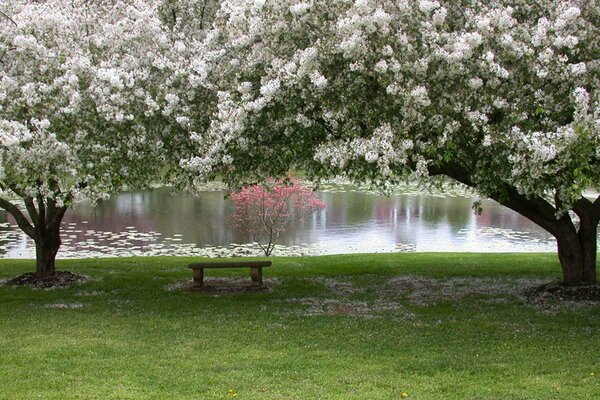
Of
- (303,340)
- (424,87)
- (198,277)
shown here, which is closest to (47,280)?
(198,277)

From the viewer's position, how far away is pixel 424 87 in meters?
11.1

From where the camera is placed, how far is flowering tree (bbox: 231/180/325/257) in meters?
30.1

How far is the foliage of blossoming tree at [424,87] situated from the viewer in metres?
11.1

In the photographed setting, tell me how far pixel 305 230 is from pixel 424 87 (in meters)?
24.3

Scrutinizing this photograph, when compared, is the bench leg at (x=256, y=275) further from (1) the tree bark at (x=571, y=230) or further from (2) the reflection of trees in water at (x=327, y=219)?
(2) the reflection of trees in water at (x=327, y=219)

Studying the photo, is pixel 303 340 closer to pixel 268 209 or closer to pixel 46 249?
pixel 46 249

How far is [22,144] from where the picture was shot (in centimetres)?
1282

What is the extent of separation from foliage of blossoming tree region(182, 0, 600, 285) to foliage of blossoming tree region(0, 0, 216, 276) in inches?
58.5

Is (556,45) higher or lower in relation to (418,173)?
higher

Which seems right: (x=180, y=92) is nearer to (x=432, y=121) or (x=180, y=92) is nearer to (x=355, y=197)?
Answer: (x=432, y=121)

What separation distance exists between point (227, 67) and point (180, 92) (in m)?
1.09

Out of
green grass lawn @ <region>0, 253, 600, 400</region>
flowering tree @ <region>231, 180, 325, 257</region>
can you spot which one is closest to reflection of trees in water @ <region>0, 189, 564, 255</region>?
flowering tree @ <region>231, 180, 325, 257</region>

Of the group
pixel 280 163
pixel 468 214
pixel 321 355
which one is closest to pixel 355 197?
pixel 468 214

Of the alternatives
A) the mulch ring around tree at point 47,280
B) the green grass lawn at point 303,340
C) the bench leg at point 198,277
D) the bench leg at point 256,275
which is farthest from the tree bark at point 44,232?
the bench leg at point 256,275
